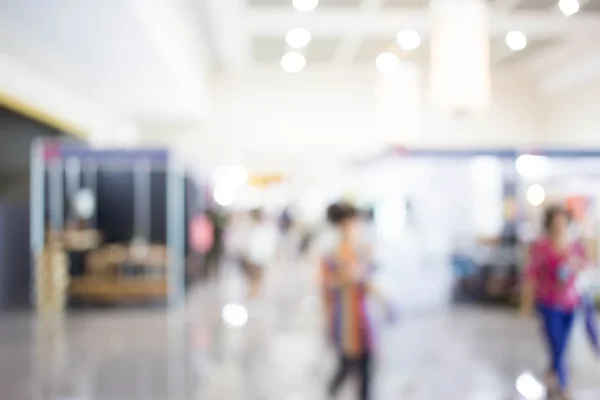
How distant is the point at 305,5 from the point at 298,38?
2.57 metres

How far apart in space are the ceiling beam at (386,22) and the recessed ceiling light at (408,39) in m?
0.24

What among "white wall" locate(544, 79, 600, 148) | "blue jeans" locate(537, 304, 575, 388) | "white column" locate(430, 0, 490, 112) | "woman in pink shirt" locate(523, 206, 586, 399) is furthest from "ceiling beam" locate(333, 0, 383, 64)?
"blue jeans" locate(537, 304, 575, 388)

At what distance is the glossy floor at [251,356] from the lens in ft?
21.7

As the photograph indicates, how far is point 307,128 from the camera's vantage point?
68.2 feet

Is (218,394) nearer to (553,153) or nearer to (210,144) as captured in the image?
(553,153)

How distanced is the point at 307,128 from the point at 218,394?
14893 millimetres

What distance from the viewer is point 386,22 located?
15133mm

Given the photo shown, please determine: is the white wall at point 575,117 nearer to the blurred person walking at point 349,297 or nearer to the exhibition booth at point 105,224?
the exhibition booth at point 105,224

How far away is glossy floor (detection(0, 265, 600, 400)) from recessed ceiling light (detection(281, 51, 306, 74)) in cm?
814

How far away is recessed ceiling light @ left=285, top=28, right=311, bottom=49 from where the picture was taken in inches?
637

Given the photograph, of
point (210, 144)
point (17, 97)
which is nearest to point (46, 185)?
point (17, 97)

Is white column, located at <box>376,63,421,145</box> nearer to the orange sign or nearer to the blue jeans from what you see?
the blue jeans

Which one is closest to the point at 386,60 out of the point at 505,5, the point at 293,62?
the point at 293,62

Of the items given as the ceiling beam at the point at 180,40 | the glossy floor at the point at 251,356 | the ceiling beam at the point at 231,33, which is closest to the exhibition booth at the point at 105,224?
the glossy floor at the point at 251,356
